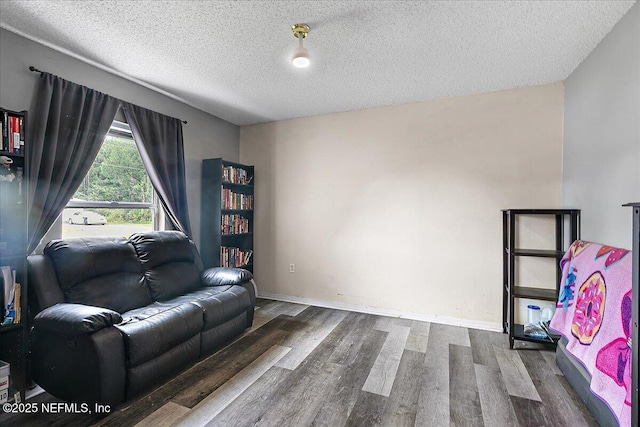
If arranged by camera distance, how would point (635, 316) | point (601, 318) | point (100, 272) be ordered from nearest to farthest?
1. point (635, 316)
2. point (601, 318)
3. point (100, 272)

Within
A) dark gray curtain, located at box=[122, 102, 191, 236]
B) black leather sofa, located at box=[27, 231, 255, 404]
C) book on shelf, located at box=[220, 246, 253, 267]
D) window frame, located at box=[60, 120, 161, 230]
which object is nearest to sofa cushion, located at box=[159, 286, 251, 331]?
black leather sofa, located at box=[27, 231, 255, 404]

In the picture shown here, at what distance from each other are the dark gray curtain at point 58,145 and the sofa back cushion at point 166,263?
675 mm

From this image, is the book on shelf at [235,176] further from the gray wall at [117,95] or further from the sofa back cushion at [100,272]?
the sofa back cushion at [100,272]

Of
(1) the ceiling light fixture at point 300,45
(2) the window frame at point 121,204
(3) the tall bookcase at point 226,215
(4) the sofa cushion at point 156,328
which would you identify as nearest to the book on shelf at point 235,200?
(3) the tall bookcase at point 226,215

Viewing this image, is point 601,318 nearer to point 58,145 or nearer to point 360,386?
point 360,386

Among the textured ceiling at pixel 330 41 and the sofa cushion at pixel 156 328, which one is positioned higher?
the textured ceiling at pixel 330 41

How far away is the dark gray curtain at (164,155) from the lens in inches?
115

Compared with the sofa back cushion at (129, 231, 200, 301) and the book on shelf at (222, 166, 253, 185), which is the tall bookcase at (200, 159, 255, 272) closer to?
the book on shelf at (222, 166, 253, 185)

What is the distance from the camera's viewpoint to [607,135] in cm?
209

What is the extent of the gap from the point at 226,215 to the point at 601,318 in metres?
3.49

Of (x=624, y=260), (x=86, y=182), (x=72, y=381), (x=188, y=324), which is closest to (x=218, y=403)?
(x=188, y=324)

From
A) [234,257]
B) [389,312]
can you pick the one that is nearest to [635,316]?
[389,312]

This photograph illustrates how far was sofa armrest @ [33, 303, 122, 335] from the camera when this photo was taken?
172cm

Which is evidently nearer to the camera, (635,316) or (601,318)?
(635,316)
